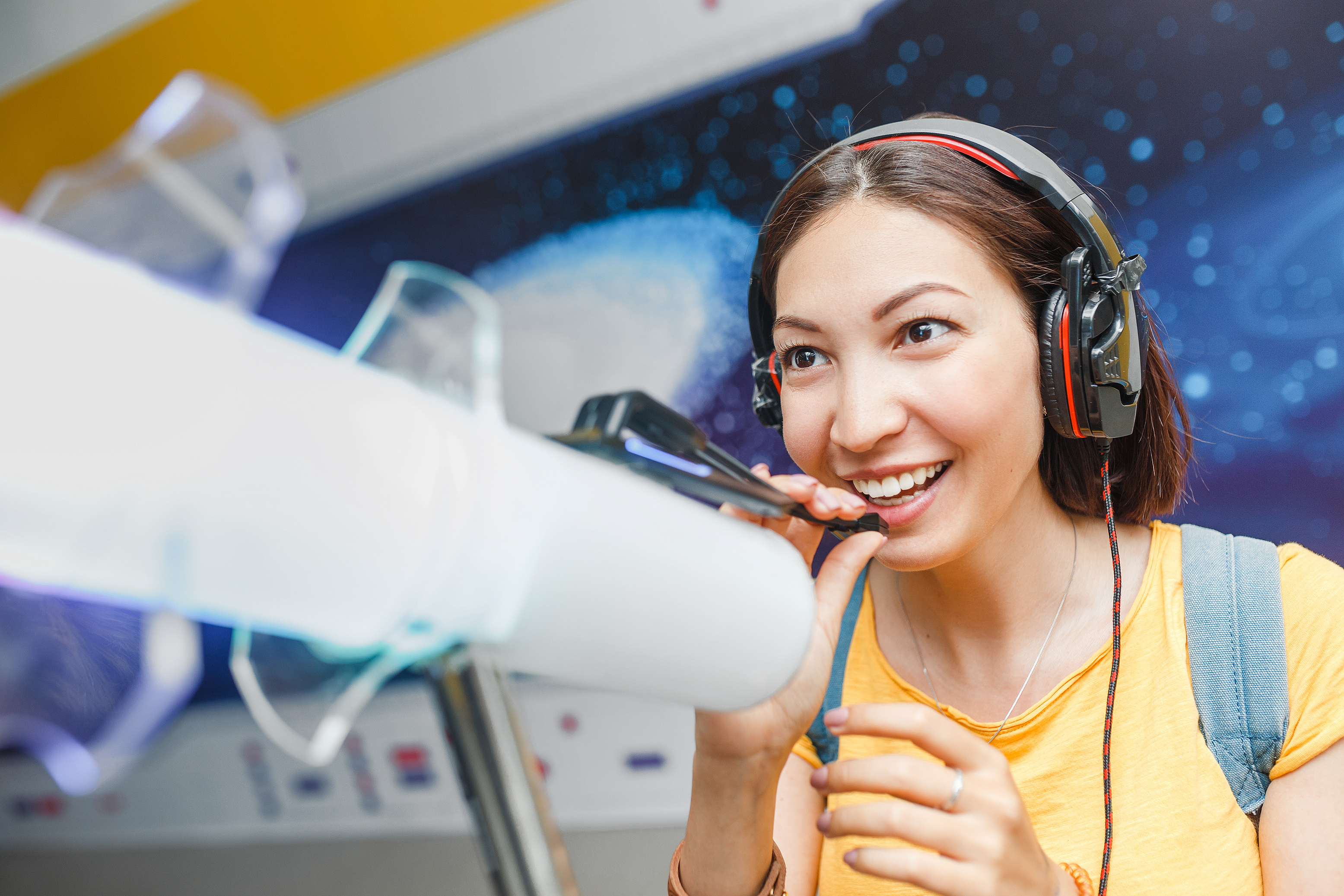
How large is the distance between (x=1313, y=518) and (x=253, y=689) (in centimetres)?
126

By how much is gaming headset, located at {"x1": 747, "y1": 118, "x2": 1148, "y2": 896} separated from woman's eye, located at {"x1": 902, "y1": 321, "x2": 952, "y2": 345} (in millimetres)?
99

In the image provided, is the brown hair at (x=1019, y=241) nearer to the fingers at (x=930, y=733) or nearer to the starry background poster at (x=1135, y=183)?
the starry background poster at (x=1135, y=183)

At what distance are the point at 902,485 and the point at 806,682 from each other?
0.19 metres

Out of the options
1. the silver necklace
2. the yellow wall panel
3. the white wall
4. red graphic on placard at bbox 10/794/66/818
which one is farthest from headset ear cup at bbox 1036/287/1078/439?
red graphic on placard at bbox 10/794/66/818

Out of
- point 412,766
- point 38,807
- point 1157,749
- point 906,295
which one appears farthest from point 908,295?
point 38,807

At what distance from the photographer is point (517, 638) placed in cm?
33

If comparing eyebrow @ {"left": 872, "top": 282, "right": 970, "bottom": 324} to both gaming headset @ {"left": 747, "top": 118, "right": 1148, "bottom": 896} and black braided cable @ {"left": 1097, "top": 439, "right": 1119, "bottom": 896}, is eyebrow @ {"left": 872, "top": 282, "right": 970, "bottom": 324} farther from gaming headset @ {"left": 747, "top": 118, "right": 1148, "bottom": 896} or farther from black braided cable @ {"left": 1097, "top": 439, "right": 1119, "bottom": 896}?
black braided cable @ {"left": 1097, "top": 439, "right": 1119, "bottom": 896}

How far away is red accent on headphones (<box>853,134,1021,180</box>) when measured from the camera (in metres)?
0.74

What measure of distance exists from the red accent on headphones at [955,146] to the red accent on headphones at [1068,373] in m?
0.13

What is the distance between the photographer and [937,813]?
492 mm

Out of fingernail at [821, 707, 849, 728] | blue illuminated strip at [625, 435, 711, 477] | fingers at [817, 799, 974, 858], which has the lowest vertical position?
fingers at [817, 799, 974, 858]

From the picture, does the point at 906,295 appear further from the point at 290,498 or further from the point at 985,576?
Answer: the point at 290,498

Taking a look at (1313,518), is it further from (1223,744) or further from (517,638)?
(517,638)

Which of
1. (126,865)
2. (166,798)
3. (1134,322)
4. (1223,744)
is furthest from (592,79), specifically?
(126,865)
